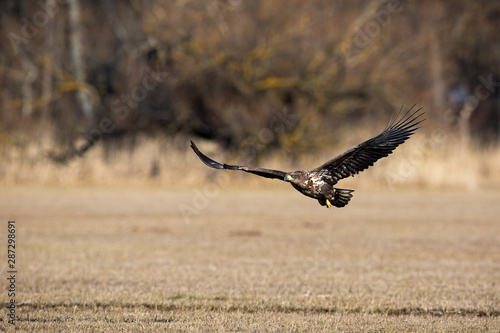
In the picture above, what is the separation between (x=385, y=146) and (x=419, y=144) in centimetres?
1618

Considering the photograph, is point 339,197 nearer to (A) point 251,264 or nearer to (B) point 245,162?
(A) point 251,264

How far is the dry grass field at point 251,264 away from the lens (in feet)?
23.1

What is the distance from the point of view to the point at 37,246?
40.0 feet

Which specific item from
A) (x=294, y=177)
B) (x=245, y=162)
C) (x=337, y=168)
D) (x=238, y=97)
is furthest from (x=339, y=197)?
(x=238, y=97)

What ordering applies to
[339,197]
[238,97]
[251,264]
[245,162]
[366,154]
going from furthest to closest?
[238,97] → [245,162] → [251,264] → [366,154] → [339,197]

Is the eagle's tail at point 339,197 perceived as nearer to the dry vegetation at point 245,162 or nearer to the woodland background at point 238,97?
the dry vegetation at point 245,162

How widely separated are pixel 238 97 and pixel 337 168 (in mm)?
18460

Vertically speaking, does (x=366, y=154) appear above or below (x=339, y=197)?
above

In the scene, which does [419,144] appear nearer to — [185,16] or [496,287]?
[185,16]

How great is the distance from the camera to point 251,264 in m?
10.5

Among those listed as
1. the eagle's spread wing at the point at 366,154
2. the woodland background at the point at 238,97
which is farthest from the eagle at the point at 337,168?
the woodland background at the point at 238,97

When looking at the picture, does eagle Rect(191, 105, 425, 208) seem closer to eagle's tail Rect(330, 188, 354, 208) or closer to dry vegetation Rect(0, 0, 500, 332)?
eagle's tail Rect(330, 188, 354, 208)

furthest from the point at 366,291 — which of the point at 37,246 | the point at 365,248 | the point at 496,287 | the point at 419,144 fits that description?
the point at 419,144

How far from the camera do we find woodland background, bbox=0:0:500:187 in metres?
23.7
